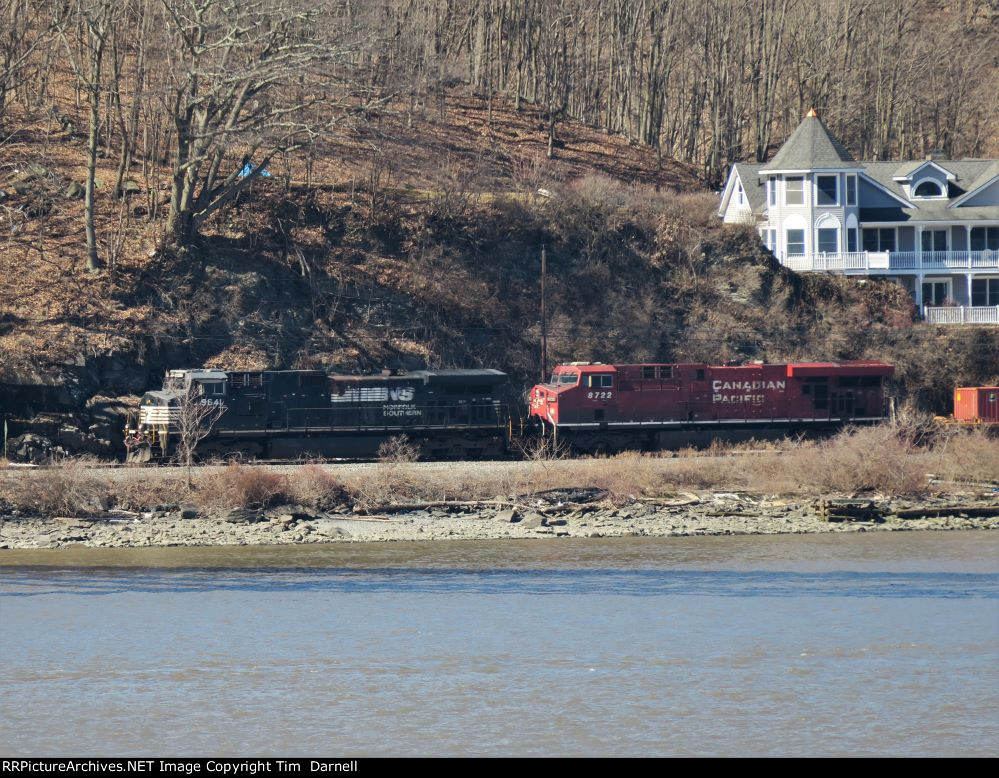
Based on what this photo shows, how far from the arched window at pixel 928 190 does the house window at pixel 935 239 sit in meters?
2.43

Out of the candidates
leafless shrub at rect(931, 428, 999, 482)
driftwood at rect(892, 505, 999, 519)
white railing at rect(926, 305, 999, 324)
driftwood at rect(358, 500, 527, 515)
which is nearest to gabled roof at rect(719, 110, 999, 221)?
white railing at rect(926, 305, 999, 324)

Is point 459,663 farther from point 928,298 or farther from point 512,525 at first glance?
point 928,298

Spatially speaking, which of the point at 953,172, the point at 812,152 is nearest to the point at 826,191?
the point at 812,152

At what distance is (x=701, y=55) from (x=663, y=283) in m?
28.8

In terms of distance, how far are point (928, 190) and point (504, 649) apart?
52.3m

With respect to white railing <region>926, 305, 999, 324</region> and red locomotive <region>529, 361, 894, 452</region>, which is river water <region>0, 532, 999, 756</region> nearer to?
red locomotive <region>529, 361, 894, 452</region>

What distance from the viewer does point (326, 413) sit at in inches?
1668

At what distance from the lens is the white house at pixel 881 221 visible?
6431 centimetres

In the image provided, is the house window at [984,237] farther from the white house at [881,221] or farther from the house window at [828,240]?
the house window at [828,240]

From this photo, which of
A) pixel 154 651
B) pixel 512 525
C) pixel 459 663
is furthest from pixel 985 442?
pixel 154 651

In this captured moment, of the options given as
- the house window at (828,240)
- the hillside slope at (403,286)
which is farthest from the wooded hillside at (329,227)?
the house window at (828,240)

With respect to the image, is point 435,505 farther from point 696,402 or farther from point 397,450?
point 696,402

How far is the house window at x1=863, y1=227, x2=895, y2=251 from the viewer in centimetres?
6719

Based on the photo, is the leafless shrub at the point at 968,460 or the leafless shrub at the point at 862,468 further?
the leafless shrub at the point at 968,460
